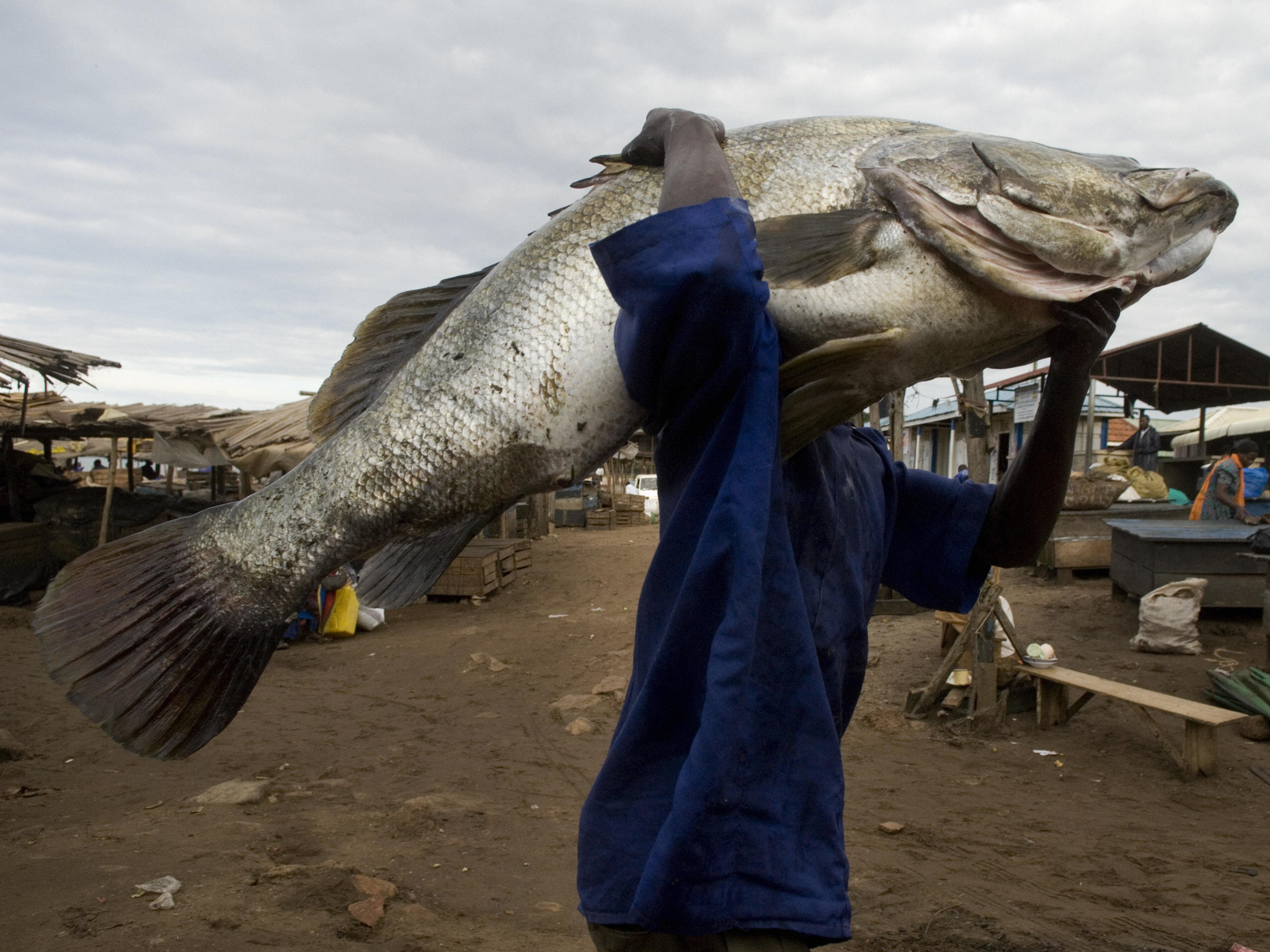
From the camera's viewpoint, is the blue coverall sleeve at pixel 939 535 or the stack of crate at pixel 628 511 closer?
the blue coverall sleeve at pixel 939 535

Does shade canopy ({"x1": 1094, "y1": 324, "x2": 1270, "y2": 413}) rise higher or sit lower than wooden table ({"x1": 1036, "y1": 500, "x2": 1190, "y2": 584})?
higher

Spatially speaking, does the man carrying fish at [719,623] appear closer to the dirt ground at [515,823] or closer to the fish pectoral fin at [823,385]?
the fish pectoral fin at [823,385]

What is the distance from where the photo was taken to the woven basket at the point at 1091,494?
1073 cm

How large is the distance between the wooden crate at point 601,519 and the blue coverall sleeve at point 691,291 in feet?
71.8

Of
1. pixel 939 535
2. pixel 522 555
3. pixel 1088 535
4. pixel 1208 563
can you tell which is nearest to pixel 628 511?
pixel 522 555

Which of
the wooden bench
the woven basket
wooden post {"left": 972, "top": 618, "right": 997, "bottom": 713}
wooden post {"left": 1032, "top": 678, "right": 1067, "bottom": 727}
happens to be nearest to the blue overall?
the wooden bench

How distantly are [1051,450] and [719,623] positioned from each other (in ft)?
2.74

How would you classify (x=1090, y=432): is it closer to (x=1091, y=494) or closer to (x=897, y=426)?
(x=1091, y=494)

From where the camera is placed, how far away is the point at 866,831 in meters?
4.51

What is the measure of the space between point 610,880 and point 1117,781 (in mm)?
5085

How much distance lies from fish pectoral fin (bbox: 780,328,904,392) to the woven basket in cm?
1065

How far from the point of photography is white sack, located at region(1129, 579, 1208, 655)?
726 centimetres

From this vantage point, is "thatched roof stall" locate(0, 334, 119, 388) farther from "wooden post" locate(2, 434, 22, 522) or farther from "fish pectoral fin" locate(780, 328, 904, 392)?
"fish pectoral fin" locate(780, 328, 904, 392)

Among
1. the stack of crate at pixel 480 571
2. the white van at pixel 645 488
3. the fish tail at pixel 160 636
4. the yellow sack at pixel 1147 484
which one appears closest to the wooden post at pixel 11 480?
the stack of crate at pixel 480 571
